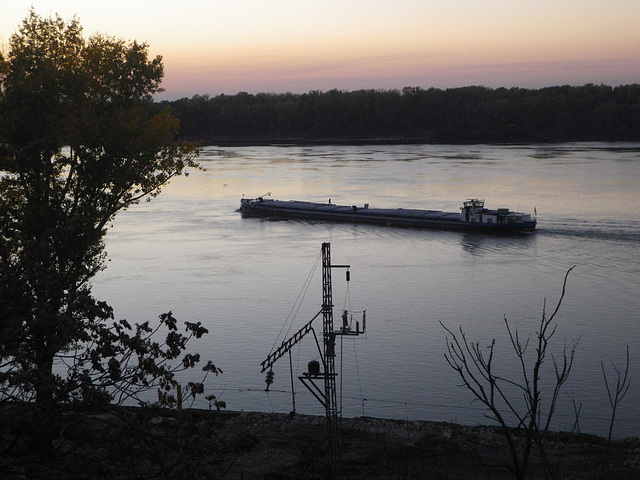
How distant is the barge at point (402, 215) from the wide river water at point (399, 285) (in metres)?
1.15

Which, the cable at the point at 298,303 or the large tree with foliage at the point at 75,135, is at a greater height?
the large tree with foliage at the point at 75,135

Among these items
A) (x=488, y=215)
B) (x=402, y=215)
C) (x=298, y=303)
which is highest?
(x=488, y=215)

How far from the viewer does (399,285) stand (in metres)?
36.5

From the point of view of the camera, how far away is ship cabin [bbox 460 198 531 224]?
52844 millimetres

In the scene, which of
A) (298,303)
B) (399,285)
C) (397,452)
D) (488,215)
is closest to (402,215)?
(488,215)

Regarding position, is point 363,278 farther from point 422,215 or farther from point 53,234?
point 53,234

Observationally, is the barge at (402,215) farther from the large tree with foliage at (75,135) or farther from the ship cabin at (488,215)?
the large tree with foliage at (75,135)

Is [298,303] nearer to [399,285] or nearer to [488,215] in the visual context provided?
[399,285]

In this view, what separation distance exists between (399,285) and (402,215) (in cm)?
2146

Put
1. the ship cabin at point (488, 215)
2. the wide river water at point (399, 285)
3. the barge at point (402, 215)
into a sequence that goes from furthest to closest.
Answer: the barge at point (402, 215)
the ship cabin at point (488, 215)
the wide river water at point (399, 285)

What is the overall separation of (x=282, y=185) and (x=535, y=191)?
26645mm

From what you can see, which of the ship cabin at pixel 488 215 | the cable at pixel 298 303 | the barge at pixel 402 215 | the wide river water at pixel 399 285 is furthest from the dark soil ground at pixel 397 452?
the ship cabin at pixel 488 215

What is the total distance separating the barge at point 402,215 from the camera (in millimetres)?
53844

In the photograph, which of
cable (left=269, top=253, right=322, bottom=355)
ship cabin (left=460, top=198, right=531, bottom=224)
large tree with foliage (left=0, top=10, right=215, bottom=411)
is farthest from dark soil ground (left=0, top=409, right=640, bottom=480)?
ship cabin (left=460, top=198, right=531, bottom=224)
